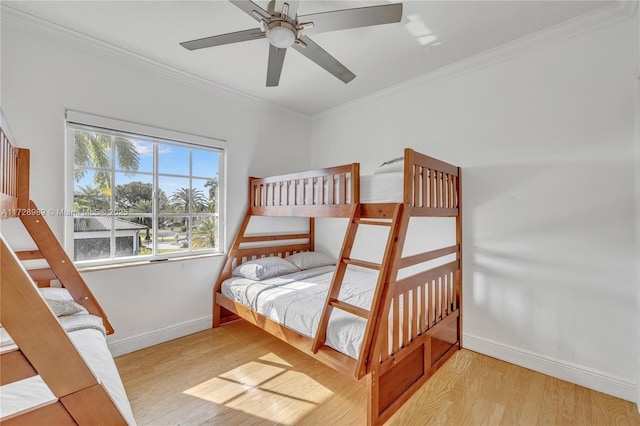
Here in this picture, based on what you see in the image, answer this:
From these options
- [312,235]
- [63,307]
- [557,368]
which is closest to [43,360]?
[63,307]

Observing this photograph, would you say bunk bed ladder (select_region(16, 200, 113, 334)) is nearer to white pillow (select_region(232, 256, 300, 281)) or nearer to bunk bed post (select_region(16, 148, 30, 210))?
bunk bed post (select_region(16, 148, 30, 210))

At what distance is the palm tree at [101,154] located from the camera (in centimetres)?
240

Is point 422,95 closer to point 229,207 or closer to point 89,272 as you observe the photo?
point 229,207

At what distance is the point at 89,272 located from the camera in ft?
7.73

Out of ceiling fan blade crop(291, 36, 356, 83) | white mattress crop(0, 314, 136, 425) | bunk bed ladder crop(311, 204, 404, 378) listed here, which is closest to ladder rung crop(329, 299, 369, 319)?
bunk bed ladder crop(311, 204, 404, 378)

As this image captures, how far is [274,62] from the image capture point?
2.00 meters

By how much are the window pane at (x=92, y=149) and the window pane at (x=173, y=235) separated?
722 mm

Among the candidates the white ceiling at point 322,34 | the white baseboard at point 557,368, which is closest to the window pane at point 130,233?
the white ceiling at point 322,34

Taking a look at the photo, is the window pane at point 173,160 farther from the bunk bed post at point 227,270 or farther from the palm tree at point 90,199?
the bunk bed post at point 227,270

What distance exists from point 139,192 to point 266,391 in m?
2.12

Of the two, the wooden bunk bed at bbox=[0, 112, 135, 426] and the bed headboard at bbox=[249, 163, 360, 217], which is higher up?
the bed headboard at bbox=[249, 163, 360, 217]

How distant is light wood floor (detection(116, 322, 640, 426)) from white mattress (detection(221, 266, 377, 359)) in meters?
0.40

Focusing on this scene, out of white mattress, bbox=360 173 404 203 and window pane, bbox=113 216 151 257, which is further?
window pane, bbox=113 216 151 257

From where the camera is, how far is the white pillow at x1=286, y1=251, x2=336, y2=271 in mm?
3412
